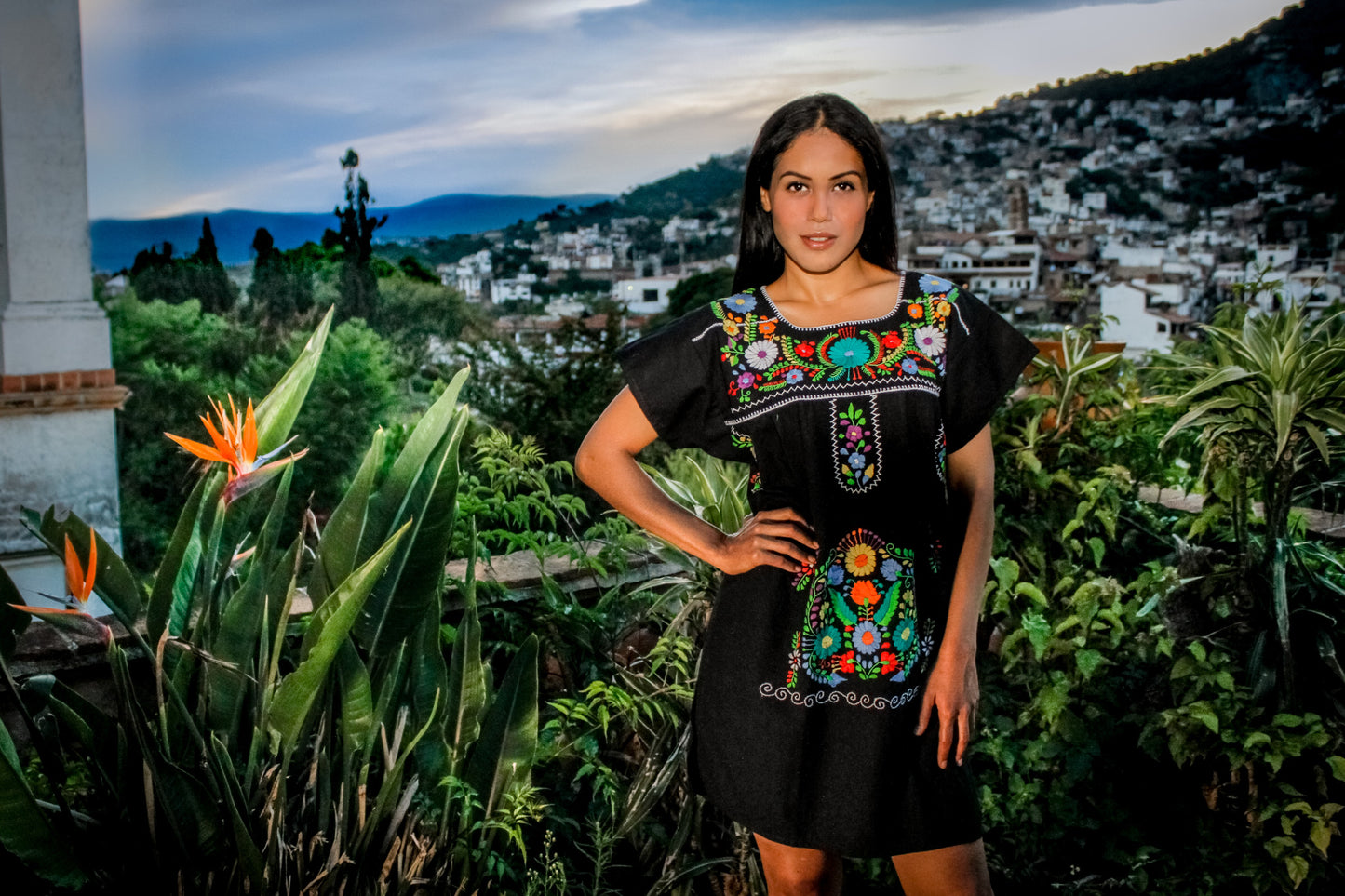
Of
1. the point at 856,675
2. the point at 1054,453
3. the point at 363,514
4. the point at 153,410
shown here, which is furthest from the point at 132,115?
the point at 856,675

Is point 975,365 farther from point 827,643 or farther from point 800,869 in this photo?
point 800,869

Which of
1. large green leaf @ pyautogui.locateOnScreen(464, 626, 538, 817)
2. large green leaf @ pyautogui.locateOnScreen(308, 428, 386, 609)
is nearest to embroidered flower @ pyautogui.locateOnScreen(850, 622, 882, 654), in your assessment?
large green leaf @ pyautogui.locateOnScreen(464, 626, 538, 817)

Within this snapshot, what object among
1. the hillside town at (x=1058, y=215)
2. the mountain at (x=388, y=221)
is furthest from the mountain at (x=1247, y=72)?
the mountain at (x=388, y=221)

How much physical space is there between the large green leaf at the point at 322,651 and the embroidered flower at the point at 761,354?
0.45 m

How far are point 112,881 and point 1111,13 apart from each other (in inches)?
155

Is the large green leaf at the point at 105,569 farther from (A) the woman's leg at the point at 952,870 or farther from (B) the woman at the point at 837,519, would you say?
(A) the woman's leg at the point at 952,870

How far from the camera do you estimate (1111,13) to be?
3908 millimetres

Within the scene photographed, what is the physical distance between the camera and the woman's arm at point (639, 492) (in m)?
1.31

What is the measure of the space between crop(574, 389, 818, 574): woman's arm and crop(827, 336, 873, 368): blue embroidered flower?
189 mm

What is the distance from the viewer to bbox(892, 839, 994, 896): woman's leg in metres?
1.25

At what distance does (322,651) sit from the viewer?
1318 millimetres

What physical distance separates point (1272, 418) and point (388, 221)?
9.57ft

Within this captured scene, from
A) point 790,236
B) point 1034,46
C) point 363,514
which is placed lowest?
point 363,514

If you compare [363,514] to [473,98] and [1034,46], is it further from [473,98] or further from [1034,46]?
[1034,46]
